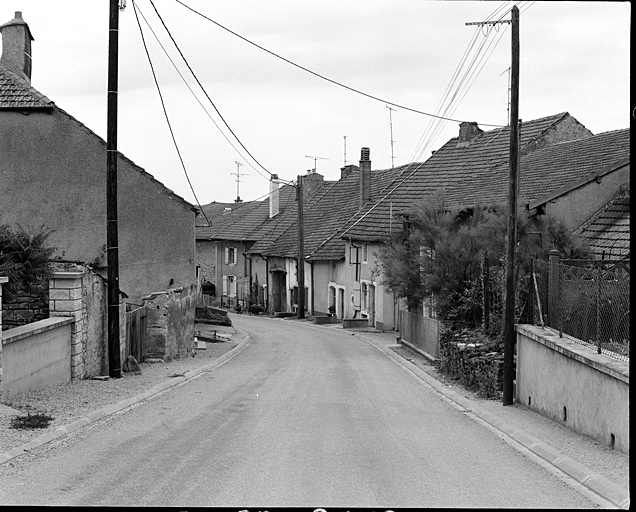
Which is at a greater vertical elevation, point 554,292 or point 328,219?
point 328,219

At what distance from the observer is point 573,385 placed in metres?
12.7

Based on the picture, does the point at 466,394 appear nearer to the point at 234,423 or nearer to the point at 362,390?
the point at 362,390

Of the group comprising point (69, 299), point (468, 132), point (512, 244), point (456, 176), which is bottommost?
point (69, 299)

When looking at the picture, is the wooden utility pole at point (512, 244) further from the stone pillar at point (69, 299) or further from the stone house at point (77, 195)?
the stone house at point (77, 195)

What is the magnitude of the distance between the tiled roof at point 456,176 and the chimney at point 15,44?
14.8 meters

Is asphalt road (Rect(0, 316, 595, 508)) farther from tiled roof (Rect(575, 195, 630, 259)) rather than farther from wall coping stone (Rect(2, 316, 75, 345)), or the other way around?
tiled roof (Rect(575, 195, 630, 259))

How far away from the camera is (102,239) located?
88.3 ft

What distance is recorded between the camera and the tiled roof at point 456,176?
33281mm

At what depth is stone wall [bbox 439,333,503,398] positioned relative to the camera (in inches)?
704

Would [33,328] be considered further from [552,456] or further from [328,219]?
[328,219]

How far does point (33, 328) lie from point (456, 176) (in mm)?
29453

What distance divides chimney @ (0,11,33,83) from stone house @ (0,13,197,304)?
171 mm

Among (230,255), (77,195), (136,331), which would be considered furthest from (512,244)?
(230,255)

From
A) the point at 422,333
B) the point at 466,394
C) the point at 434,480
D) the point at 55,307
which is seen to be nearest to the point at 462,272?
the point at 422,333
